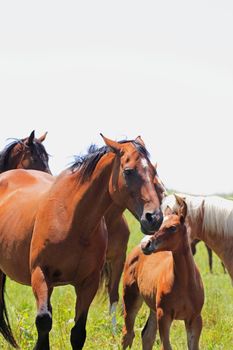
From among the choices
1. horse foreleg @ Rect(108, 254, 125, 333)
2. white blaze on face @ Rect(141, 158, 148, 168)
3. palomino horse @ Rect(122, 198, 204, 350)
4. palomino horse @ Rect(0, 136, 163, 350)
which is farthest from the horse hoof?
horse foreleg @ Rect(108, 254, 125, 333)

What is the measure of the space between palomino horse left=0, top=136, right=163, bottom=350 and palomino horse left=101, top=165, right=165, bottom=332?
2.83 meters

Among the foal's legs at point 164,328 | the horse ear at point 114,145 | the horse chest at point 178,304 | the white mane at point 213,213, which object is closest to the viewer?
the horse ear at point 114,145

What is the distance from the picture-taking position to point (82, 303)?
22.0ft

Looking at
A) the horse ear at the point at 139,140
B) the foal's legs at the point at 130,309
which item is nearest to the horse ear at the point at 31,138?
the foal's legs at the point at 130,309

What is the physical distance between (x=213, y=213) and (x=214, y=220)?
0.06m

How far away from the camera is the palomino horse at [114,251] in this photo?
9.88 metres

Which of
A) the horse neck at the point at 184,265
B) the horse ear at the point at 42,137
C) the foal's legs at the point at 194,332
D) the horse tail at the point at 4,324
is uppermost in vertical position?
the horse ear at the point at 42,137

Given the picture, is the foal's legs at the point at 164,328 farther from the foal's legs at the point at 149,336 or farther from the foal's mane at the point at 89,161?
the foal's mane at the point at 89,161

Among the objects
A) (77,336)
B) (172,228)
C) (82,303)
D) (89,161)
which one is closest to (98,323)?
(172,228)

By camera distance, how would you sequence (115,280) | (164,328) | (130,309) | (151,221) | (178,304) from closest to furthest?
(151,221) < (164,328) < (178,304) < (130,309) < (115,280)

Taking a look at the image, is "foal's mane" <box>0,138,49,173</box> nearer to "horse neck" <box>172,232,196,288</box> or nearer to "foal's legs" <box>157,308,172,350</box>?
"horse neck" <box>172,232,196,288</box>

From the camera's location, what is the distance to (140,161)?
608cm

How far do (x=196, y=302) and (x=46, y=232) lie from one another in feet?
5.50

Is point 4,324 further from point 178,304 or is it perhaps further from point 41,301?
point 41,301
